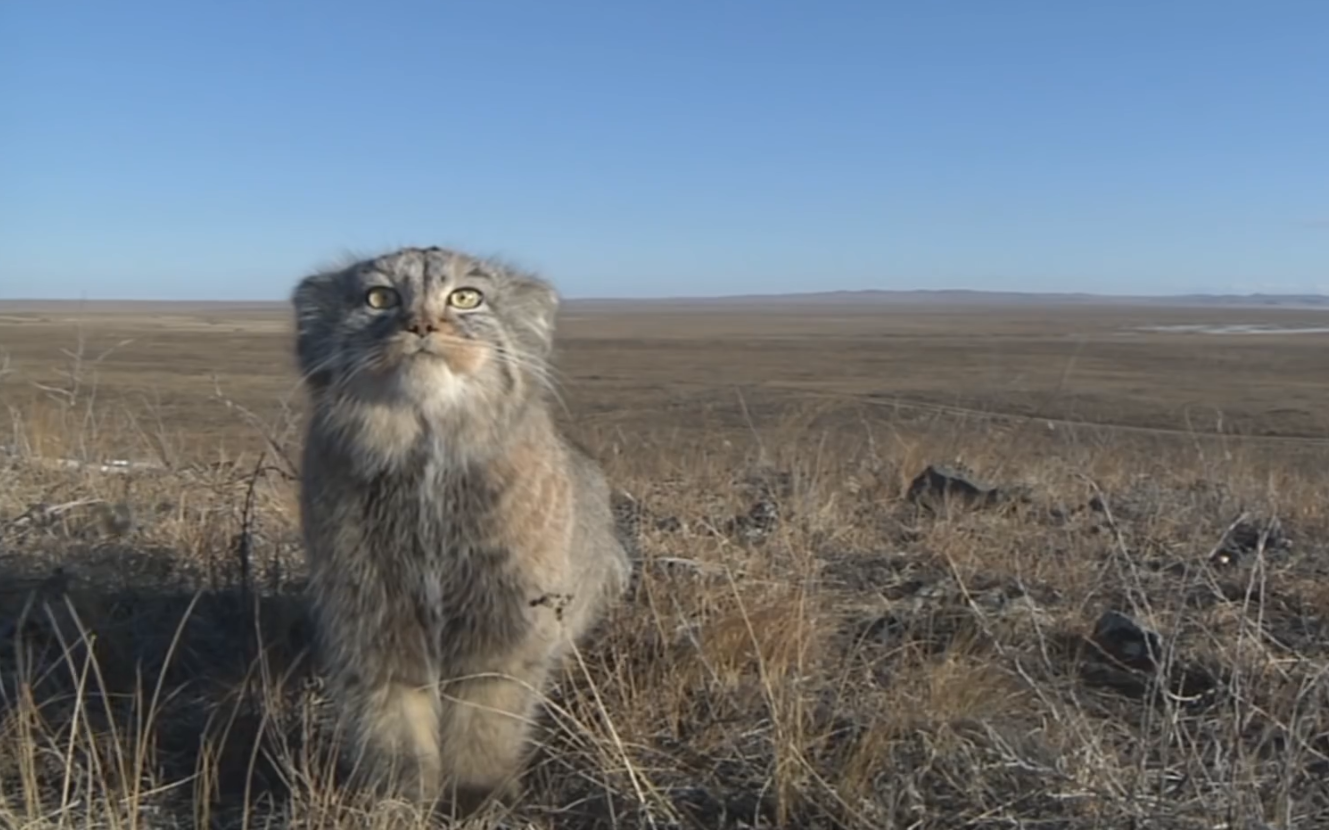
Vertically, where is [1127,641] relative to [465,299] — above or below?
below

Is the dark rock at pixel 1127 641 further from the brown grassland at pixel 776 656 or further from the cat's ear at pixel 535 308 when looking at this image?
→ the cat's ear at pixel 535 308

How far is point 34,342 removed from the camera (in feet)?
118

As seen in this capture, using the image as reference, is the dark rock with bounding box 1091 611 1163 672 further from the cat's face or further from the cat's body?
the cat's face

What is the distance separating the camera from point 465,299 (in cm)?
373

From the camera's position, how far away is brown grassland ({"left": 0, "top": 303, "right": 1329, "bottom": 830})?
128 inches

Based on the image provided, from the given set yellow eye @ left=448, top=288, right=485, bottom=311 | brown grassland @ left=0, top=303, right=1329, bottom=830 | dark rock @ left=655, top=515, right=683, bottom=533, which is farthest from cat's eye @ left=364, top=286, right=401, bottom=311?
dark rock @ left=655, top=515, right=683, bottom=533

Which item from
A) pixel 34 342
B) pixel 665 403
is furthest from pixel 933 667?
pixel 34 342

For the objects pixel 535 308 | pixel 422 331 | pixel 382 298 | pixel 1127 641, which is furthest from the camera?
pixel 1127 641

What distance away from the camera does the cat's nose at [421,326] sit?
3.48m

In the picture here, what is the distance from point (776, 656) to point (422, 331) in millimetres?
1520

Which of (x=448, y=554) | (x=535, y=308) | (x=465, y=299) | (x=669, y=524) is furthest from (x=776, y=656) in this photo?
(x=669, y=524)

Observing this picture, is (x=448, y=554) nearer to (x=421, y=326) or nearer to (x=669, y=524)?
(x=421, y=326)

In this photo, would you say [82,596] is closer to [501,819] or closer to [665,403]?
[501,819]

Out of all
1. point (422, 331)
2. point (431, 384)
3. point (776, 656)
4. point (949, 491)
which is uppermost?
point (422, 331)
